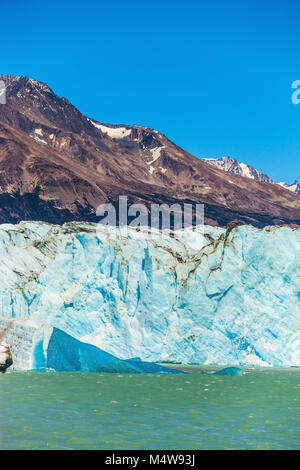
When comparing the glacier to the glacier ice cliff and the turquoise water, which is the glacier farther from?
the turquoise water

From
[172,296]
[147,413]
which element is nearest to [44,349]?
[172,296]

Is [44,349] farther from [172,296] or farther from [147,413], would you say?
[147,413]

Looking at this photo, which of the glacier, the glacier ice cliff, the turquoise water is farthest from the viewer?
the glacier

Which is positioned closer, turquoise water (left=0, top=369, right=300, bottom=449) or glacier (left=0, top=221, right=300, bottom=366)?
turquoise water (left=0, top=369, right=300, bottom=449)

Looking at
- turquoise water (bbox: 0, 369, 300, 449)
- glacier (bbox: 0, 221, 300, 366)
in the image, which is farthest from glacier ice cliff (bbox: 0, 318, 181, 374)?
glacier (bbox: 0, 221, 300, 366)

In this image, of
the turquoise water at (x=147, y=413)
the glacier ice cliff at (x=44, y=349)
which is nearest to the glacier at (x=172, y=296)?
the glacier ice cliff at (x=44, y=349)

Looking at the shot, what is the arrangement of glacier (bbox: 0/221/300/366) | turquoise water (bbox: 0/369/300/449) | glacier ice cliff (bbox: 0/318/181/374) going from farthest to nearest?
glacier (bbox: 0/221/300/366)
glacier ice cliff (bbox: 0/318/181/374)
turquoise water (bbox: 0/369/300/449)
